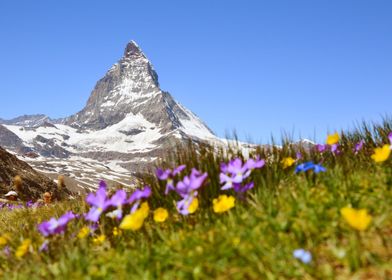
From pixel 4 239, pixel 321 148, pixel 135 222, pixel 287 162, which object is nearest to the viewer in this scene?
pixel 135 222

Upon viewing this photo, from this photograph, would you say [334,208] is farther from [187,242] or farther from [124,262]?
[124,262]

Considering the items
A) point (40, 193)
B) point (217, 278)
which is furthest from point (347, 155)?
point (40, 193)

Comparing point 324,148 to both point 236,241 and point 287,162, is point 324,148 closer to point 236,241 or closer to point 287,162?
point 287,162

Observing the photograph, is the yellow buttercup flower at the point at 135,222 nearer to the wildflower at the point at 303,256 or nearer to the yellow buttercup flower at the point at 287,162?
the wildflower at the point at 303,256

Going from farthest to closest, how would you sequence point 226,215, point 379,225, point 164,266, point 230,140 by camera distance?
point 230,140
point 226,215
point 164,266
point 379,225

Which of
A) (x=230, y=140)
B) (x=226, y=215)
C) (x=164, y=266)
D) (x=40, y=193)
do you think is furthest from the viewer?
(x=40, y=193)

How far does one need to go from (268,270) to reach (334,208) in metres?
0.89

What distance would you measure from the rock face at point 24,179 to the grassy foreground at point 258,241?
15585 mm

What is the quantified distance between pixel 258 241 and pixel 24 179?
1916cm

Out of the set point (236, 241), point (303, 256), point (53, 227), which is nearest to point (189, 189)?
point (236, 241)

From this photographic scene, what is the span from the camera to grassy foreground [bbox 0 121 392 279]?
283 centimetres

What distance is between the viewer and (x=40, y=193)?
2047 centimetres

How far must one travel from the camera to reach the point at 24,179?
67.2 ft

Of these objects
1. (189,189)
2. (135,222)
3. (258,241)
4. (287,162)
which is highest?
(287,162)
